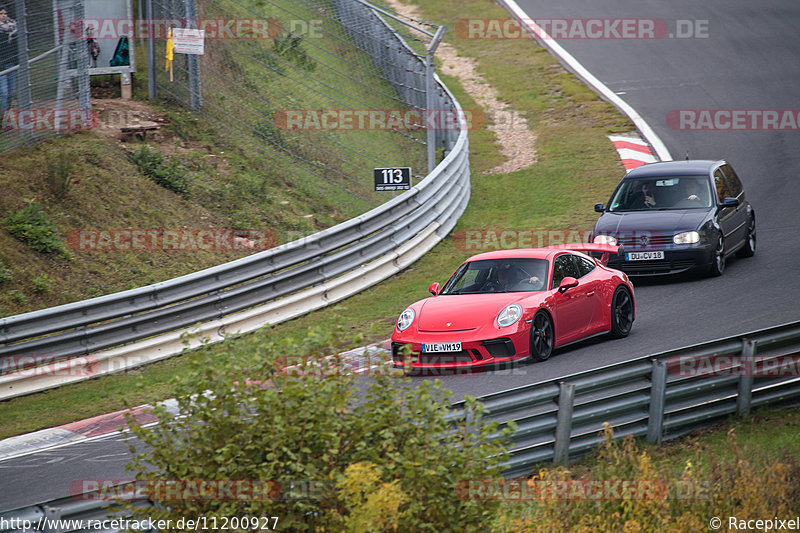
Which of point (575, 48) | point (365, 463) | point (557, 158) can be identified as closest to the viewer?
point (365, 463)

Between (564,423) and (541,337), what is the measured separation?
9.99 ft

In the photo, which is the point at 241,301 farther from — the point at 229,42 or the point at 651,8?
the point at 651,8

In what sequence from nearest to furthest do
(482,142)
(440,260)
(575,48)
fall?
1. (440,260)
2. (482,142)
3. (575,48)

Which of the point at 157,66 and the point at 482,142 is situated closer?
the point at 157,66

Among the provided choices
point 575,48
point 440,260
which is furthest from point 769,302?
point 575,48

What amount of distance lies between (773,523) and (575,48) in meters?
28.3

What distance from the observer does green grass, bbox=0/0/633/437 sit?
1052cm

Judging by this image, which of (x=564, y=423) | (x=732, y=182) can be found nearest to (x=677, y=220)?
(x=732, y=182)

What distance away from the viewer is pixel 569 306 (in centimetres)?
1085

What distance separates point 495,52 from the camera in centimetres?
3341

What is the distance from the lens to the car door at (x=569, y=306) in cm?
1072

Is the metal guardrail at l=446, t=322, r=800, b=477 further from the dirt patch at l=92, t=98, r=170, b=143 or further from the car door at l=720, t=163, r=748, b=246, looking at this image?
the dirt patch at l=92, t=98, r=170, b=143

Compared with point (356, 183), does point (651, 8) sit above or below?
above

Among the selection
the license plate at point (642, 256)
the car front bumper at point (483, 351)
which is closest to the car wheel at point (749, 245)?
the license plate at point (642, 256)
